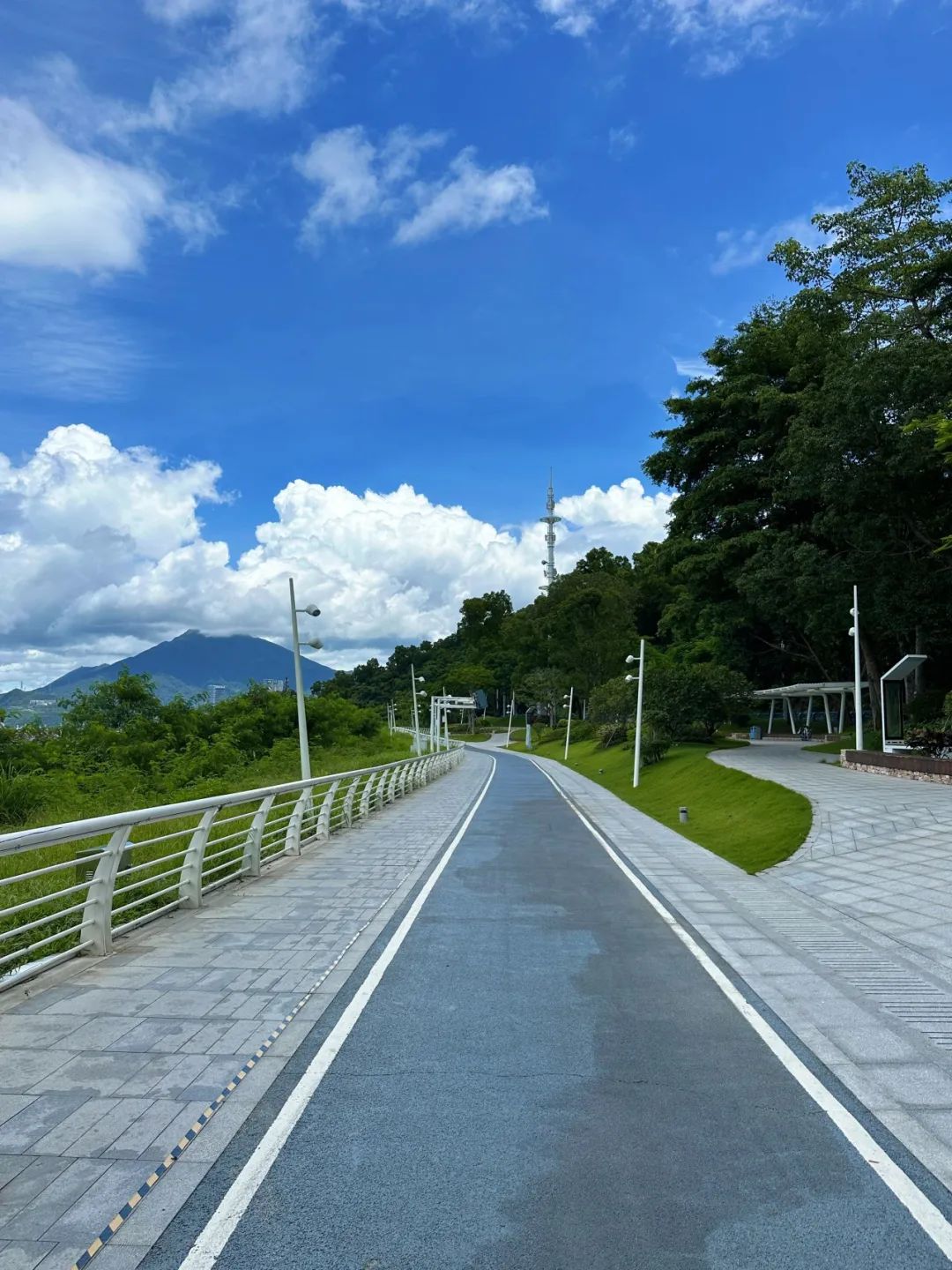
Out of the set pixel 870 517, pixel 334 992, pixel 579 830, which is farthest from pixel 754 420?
pixel 334 992

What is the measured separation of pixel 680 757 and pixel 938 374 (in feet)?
55.8

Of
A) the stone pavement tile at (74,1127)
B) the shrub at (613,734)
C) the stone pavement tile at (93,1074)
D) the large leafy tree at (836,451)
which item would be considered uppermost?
the large leafy tree at (836,451)

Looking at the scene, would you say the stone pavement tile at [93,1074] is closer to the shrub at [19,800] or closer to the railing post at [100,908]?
the railing post at [100,908]

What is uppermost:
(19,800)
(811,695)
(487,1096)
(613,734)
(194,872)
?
(811,695)

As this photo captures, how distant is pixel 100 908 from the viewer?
24.5 feet

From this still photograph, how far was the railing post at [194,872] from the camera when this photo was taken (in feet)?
31.3

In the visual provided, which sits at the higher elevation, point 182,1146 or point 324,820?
point 182,1146

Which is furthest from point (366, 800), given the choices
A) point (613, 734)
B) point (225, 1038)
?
point (613, 734)

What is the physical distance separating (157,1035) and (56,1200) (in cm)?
199

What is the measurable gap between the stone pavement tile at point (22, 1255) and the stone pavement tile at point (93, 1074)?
1383 millimetres

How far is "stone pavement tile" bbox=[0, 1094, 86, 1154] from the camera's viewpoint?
4082mm

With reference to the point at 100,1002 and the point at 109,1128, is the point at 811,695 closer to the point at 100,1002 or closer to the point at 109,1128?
the point at 100,1002

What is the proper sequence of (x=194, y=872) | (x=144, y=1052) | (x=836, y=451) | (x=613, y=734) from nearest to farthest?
(x=144, y=1052) < (x=194, y=872) < (x=836, y=451) < (x=613, y=734)

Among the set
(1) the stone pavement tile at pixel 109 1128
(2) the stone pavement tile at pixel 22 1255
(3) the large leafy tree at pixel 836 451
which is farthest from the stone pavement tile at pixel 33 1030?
(3) the large leafy tree at pixel 836 451
